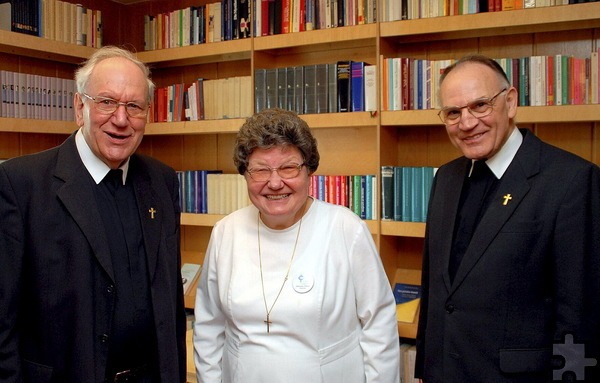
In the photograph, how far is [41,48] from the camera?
320 centimetres

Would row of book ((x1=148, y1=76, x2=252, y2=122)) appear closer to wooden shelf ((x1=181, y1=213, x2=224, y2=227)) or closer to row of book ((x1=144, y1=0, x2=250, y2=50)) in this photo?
row of book ((x1=144, y1=0, x2=250, y2=50))

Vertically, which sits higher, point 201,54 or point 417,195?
point 201,54

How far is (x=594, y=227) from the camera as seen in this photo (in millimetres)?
1568

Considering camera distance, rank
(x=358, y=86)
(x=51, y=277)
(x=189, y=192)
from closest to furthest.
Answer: (x=51, y=277)
(x=358, y=86)
(x=189, y=192)

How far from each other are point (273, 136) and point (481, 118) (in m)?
0.64

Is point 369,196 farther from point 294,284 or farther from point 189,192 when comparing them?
point 294,284

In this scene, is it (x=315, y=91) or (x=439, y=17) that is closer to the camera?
(x=439, y=17)

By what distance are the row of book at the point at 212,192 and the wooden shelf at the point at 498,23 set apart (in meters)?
1.25

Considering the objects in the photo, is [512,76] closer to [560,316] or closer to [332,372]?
[560,316]

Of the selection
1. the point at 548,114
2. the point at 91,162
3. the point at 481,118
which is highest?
the point at 548,114

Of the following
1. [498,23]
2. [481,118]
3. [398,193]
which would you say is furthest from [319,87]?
[481,118]

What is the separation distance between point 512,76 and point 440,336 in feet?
4.70

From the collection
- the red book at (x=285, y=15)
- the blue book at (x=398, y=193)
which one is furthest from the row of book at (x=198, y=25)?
the blue book at (x=398, y=193)

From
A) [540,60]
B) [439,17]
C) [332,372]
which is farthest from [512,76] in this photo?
[332,372]
